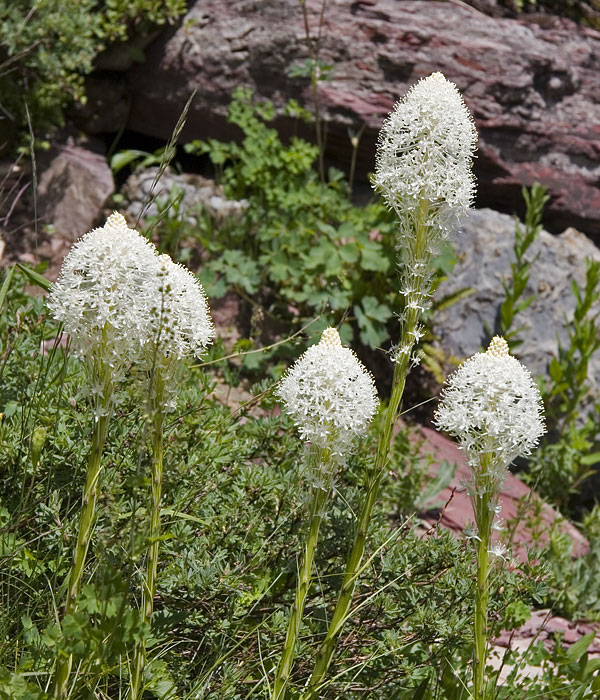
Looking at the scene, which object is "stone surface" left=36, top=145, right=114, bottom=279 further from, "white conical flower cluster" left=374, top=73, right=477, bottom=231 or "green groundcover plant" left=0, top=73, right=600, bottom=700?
"white conical flower cluster" left=374, top=73, right=477, bottom=231

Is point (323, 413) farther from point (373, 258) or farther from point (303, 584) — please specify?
point (373, 258)

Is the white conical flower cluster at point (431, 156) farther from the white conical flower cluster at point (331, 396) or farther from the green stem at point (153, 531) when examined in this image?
the green stem at point (153, 531)

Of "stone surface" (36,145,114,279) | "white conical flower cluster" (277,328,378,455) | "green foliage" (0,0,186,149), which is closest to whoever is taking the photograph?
"white conical flower cluster" (277,328,378,455)

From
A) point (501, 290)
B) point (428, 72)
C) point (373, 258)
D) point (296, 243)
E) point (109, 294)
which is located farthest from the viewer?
point (428, 72)

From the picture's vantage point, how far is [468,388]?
Result: 7.50 feet

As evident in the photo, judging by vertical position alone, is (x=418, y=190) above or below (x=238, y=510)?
above

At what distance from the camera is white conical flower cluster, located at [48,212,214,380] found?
1.97m

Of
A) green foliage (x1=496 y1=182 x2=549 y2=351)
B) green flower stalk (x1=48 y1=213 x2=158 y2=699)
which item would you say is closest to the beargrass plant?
green flower stalk (x1=48 y1=213 x2=158 y2=699)

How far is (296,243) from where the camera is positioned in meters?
5.37

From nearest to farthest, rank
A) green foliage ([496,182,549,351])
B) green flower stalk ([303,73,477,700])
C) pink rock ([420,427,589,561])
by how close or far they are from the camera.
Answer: green flower stalk ([303,73,477,700]) < pink rock ([420,427,589,561]) < green foliage ([496,182,549,351])

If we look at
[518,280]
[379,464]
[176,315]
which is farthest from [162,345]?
[518,280]

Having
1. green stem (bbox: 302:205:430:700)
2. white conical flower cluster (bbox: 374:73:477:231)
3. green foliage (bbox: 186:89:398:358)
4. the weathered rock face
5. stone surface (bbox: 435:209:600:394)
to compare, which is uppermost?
white conical flower cluster (bbox: 374:73:477:231)

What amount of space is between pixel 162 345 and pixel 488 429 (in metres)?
0.85

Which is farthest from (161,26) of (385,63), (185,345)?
(185,345)
